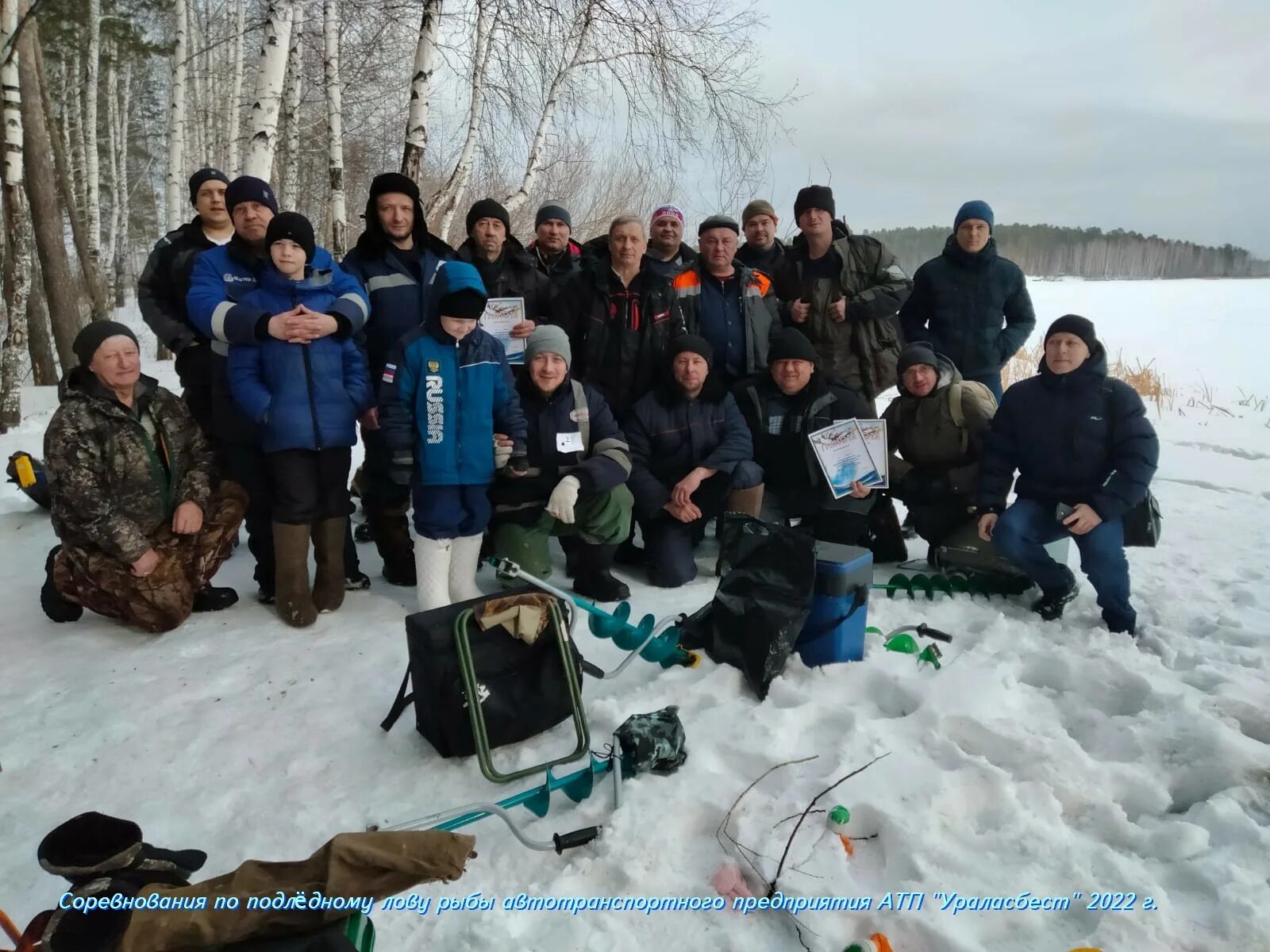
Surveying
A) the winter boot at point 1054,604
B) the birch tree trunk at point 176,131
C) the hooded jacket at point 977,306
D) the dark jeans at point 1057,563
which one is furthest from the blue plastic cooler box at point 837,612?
the birch tree trunk at point 176,131

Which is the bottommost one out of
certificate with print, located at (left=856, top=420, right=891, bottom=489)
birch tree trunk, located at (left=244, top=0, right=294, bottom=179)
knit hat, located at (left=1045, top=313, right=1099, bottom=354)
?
certificate with print, located at (left=856, top=420, right=891, bottom=489)

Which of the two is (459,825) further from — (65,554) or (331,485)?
(65,554)

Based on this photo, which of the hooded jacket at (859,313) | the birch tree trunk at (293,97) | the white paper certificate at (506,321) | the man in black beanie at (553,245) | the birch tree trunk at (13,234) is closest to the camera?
the white paper certificate at (506,321)

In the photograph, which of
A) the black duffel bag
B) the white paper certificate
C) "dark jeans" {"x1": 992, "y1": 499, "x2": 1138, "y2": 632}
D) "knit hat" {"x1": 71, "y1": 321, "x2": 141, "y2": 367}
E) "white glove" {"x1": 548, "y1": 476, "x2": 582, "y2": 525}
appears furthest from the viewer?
the white paper certificate

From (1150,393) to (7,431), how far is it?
14408mm

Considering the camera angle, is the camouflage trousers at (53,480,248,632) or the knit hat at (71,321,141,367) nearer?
the knit hat at (71,321,141,367)

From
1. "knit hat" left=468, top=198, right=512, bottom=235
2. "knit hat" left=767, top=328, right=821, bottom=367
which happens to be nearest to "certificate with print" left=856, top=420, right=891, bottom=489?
"knit hat" left=767, top=328, right=821, bottom=367

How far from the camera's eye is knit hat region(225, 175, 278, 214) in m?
3.94

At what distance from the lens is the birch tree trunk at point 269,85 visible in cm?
555

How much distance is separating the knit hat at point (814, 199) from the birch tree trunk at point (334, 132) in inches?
178

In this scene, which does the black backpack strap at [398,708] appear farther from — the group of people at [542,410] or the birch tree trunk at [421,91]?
the birch tree trunk at [421,91]

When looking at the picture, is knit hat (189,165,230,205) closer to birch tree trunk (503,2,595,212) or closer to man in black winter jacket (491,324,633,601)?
man in black winter jacket (491,324,633,601)

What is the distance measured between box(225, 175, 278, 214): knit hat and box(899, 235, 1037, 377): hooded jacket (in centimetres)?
419

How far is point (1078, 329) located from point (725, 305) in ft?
6.86
